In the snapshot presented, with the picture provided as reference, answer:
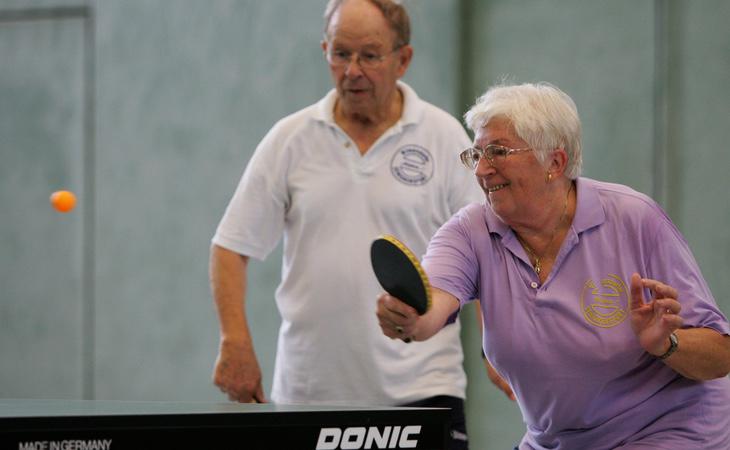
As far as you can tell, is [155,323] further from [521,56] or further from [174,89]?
[521,56]

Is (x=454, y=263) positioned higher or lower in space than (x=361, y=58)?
lower

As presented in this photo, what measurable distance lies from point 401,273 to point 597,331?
50 cm

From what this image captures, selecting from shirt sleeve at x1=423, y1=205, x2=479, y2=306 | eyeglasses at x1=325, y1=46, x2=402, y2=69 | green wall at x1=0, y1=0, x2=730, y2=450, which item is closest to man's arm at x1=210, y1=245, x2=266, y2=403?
eyeglasses at x1=325, y1=46, x2=402, y2=69

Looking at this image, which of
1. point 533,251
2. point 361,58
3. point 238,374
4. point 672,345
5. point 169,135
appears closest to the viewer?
point 672,345

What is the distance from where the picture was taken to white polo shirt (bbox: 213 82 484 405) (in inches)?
126

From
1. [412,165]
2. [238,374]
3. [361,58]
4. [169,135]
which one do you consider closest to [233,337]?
[238,374]

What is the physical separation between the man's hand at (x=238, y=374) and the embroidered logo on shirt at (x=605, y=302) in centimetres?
113

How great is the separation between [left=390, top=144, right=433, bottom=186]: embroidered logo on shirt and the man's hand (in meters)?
0.67

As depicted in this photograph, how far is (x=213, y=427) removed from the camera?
1895 millimetres

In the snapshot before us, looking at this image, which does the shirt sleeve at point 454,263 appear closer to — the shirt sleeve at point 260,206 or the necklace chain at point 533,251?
the necklace chain at point 533,251

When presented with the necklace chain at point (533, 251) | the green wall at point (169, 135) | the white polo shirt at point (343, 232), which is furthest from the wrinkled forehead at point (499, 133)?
the green wall at point (169, 135)

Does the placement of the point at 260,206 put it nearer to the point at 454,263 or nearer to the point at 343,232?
the point at 343,232

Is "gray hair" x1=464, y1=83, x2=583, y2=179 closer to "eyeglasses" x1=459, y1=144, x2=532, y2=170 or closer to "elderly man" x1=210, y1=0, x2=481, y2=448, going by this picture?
"eyeglasses" x1=459, y1=144, x2=532, y2=170

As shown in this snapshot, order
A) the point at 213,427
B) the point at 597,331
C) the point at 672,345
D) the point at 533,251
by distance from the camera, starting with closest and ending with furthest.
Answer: the point at 213,427 → the point at 672,345 → the point at 597,331 → the point at 533,251
